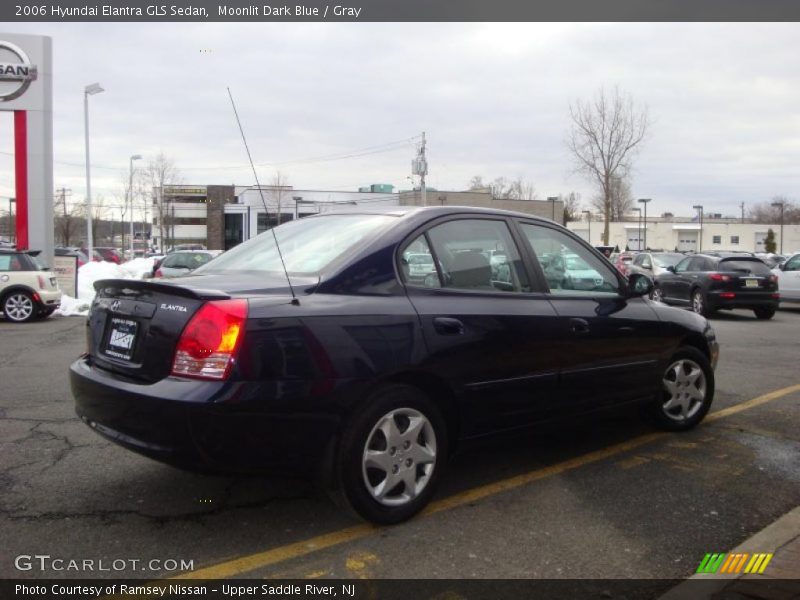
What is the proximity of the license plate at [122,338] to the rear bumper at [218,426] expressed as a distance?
0.17 metres

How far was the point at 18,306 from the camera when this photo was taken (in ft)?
43.5

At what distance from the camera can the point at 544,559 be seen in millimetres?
3145

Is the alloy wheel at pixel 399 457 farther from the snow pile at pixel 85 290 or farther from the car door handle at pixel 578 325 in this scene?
the snow pile at pixel 85 290

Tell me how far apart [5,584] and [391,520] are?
171 centimetres

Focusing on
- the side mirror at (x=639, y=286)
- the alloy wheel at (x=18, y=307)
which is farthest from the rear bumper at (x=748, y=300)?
the alloy wheel at (x=18, y=307)

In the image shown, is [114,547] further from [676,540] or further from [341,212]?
[676,540]

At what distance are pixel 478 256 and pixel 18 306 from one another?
40.0ft

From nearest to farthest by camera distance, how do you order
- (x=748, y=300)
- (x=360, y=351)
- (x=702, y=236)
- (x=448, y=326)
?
(x=360, y=351) < (x=448, y=326) < (x=748, y=300) < (x=702, y=236)

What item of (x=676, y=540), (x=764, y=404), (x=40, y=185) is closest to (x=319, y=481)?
(x=676, y=540)

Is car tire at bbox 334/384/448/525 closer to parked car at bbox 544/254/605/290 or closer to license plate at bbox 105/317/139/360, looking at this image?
→ license plate at bbox 105/317/139/360

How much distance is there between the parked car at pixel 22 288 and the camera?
1321 cm

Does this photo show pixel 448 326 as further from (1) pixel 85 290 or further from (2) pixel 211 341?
(1) pixel 85 290

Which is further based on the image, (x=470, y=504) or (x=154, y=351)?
(x=470, y=504)

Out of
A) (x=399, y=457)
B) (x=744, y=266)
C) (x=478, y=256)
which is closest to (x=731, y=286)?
(x=744, y=266)
